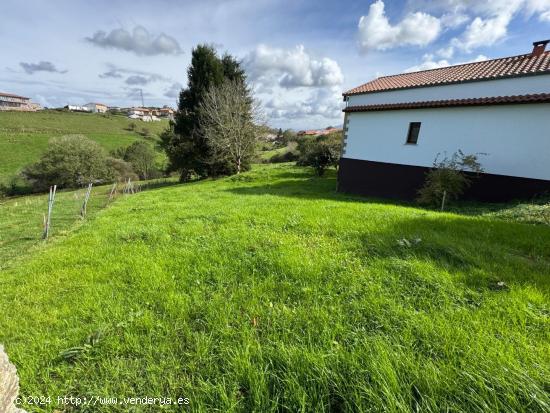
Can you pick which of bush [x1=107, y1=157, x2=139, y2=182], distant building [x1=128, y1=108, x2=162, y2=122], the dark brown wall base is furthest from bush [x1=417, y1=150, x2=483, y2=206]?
distant building [x1=128, y1=108, x2=162, y2=122]

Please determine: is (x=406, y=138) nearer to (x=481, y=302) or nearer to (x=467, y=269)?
(x=467, y=269)

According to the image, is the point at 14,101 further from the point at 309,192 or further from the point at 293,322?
the point at 293,322

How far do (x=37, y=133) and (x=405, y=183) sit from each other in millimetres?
60250

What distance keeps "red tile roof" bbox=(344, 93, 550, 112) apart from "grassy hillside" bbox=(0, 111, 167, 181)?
126ft

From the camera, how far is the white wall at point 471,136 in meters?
8.36

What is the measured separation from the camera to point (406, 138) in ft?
37.9

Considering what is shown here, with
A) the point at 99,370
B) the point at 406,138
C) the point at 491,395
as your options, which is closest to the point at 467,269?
the point at 491,395

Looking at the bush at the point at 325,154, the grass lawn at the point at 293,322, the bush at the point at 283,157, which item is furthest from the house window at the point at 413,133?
Result: the bush at the point at 283,157

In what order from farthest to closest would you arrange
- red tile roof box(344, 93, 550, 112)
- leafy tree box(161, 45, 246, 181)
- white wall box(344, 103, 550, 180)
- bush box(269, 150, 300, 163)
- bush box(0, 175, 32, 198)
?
bush box(269, 150, 300, 163), bush box(0, 175, 32, 198), leafy tree box(161, 45, 246, 181), white wall box(344, 103, 550, 180), red tile roof box(344, 93, 550, 112)

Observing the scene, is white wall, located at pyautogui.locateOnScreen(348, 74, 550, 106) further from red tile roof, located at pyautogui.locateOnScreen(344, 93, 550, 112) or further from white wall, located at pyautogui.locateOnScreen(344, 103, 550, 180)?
white wall, located at pyautogui.locateOnScreen(344, 103, 550, 180)

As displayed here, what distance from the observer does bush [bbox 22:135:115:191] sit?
90.7 feet

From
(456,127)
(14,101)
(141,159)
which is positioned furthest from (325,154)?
(14,101)

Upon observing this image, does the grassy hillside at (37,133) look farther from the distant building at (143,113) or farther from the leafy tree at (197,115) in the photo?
the distant building at (143,113)

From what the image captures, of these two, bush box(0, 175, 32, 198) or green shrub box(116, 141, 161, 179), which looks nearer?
bush box(0, 175, 32, 198)
